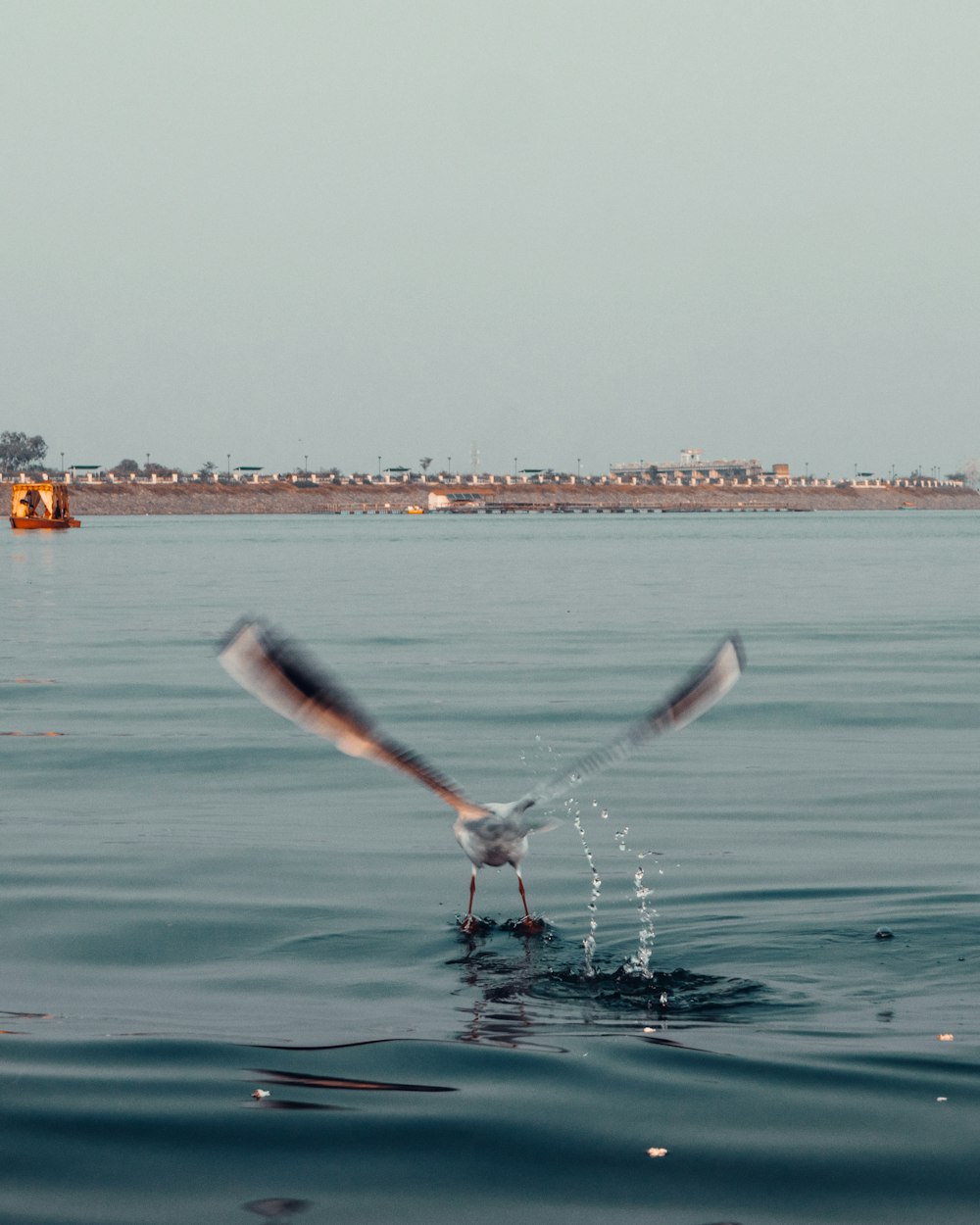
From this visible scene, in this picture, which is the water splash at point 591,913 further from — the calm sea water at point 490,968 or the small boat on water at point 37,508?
the small boat on water at point 37,508

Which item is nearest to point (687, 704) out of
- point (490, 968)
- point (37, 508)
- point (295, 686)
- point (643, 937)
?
point (295, 686)

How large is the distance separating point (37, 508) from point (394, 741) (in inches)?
6452

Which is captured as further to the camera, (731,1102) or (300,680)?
(731,1102)

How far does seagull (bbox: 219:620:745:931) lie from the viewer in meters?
6.07

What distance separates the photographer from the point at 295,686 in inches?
242

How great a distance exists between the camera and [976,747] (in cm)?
2005

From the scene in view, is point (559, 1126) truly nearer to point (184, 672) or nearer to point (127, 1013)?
point (127, 1013)

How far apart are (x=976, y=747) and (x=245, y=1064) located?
13.6m

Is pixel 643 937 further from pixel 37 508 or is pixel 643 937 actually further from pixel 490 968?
pixel 37 508

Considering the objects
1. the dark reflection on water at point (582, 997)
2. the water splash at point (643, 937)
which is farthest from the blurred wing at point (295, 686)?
the water splash at point (643, 937)

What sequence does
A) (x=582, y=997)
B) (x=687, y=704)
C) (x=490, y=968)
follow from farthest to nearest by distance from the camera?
1. (x=490, y=968)
2. (x=582, y=997)
3. (x=687, y=704)

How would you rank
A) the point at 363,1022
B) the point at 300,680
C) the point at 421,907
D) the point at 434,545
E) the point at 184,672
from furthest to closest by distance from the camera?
the point at 434,545 < the point at 184,672 < the point at 421,907 < the point at 363,1022 < the point at 300,680

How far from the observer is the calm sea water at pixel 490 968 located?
671 centimetres

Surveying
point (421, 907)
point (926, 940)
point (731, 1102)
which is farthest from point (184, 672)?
point (731, 1102)
